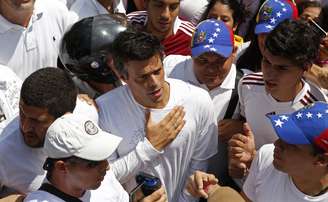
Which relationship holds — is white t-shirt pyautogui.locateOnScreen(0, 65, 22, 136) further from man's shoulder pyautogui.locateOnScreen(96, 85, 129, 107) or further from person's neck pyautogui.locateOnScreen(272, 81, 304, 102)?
person's neck pyautogui.locateOnScreen(272, 81, 304, 102)

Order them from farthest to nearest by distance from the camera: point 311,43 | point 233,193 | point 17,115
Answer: point 311,43 < point 17,115 < point 233,193

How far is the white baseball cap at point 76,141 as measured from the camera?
8.21 feet

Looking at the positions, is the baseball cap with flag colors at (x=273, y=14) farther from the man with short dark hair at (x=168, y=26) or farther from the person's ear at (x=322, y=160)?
the person's ear at (x=322, y=160)

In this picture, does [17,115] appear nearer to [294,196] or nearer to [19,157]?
[19,157]

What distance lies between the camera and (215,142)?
3.63m

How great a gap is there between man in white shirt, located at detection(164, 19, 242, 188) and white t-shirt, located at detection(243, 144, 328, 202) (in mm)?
624

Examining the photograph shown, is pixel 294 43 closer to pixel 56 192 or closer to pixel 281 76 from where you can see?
pixel 281 76

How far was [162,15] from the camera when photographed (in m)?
4.44

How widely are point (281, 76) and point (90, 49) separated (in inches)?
47.3

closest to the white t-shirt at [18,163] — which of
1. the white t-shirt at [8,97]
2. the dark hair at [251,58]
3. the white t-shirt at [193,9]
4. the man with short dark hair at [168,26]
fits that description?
the white t-shirt at [8,97]

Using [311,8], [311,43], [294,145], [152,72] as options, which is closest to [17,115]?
[152,72]

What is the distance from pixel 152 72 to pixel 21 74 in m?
1.23

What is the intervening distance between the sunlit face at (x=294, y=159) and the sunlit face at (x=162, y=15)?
1873 millimetres

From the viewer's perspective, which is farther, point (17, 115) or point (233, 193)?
point (17, 115)
